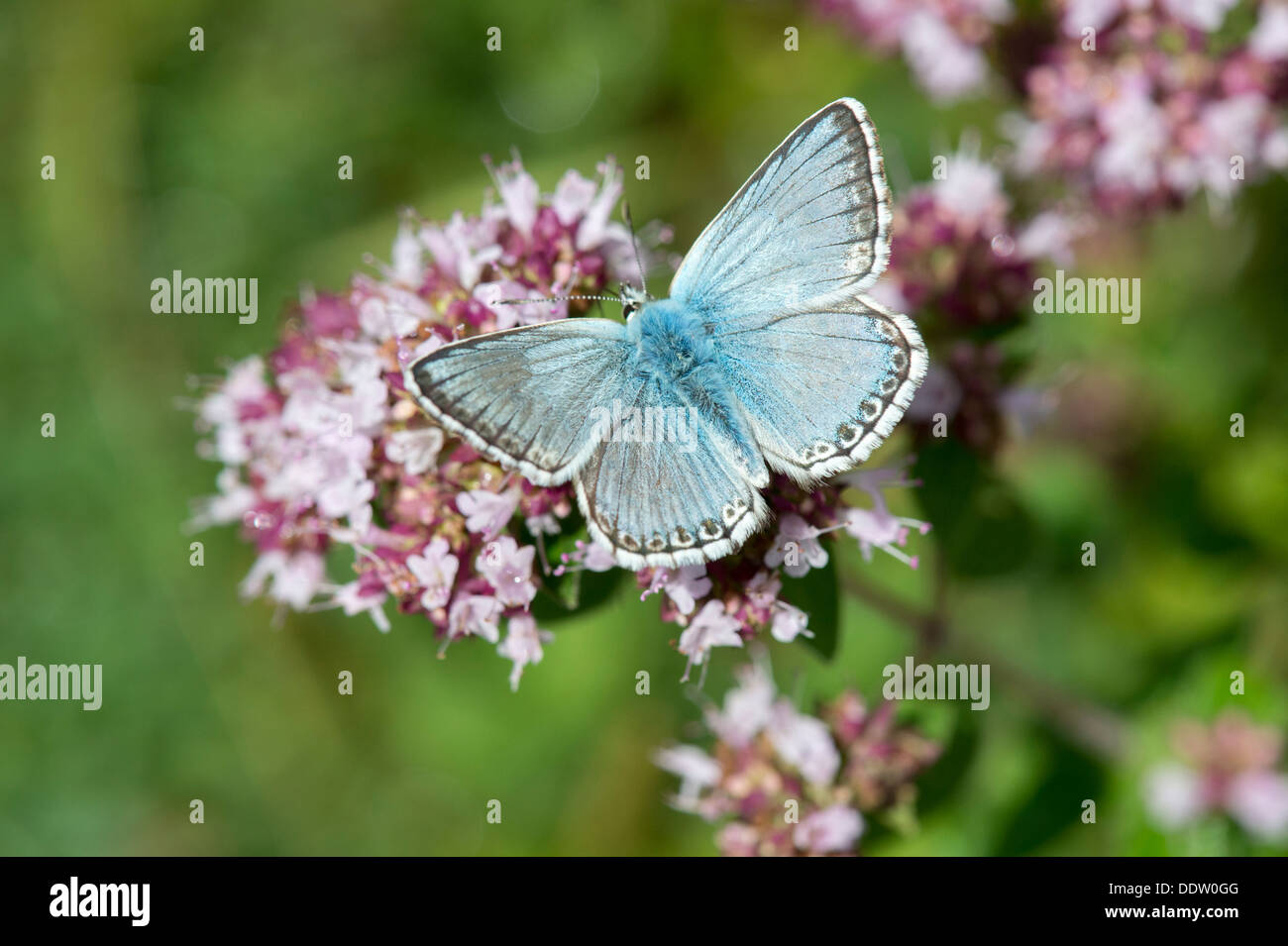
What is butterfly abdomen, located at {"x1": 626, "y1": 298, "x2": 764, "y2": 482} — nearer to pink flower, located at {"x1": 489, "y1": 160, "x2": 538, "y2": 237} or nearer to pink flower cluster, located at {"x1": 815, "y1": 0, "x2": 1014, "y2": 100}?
pink flower, located at {"x1": 489, "y1": 160, "x2": 538, "y2": 237}

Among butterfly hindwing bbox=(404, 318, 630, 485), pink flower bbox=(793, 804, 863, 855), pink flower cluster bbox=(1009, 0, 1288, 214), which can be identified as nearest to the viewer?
butterfly hindwing bbox=(404, 318, 630, 485)

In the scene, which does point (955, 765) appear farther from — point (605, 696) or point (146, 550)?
point (146, 550)

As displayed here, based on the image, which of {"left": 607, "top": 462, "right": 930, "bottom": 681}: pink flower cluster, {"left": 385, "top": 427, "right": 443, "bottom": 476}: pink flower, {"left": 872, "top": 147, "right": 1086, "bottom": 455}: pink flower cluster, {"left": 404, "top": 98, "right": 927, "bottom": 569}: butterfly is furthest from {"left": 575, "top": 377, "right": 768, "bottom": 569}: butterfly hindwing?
{"left": 872, "top": 147, "right": 1086, "bottom": 455}: pink flower cluster

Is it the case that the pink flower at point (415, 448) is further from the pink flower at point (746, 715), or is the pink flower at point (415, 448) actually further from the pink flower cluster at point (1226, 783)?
the pink flower cluster at point (1226, 783)

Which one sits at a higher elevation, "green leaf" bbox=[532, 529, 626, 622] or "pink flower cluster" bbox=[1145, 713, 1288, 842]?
"green leaf" bbox=[532, 529, 626, 622]

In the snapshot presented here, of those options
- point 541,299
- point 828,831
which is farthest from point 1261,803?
point 541,299

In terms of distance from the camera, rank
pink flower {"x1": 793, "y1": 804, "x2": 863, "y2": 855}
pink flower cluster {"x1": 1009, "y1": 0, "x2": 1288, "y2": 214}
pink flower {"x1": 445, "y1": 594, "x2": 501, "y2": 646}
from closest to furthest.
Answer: pink flower {"x1": 445, "y1": 594, "x2": 501, "y2": 646}
pink flower {"x1": 793, "y1": 804, "x2": 863, "y2": 855}
pink flower cluster {"x1": 1009, "y1": 0, "x2": 1288, "y2": 214}

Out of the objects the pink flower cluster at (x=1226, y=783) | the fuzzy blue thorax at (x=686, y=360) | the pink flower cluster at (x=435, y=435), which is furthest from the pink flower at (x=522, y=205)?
the pink flower cluster at (x=1226, y=783)

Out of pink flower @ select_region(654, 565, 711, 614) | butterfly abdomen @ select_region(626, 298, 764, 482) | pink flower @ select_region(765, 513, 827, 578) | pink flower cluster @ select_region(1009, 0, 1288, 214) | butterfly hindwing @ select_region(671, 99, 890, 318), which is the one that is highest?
pink flower cluster @ select_region(1009, 0, 1288, 214)
